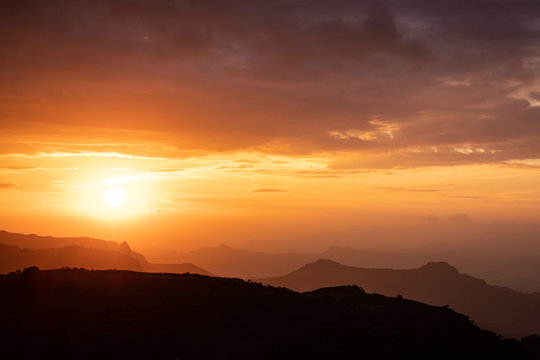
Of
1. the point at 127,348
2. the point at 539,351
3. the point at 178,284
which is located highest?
the point at 178,284

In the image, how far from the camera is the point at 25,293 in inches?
1768

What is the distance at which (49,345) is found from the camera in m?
34.4

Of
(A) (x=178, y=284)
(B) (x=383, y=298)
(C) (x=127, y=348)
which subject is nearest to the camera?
(C) (x=127, y=348)

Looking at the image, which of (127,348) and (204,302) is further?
(204,302)

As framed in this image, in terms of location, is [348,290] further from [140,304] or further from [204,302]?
[140,304]

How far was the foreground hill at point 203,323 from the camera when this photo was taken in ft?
112

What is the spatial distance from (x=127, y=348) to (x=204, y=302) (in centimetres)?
1061

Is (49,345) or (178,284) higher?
(178,284)

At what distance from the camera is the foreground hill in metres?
34.2

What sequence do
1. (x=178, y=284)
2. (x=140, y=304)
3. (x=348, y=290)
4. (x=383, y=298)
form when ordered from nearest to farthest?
(x=140, y=304) → (x=178, y=284) → (x=383, y=298) → (x=348, y=290)

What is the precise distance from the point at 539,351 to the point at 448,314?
3005cm

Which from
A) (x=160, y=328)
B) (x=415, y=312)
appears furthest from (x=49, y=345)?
(x=415, y=312)

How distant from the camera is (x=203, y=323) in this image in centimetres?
3938

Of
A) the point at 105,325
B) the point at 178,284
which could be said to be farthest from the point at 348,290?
the point at 105,325
